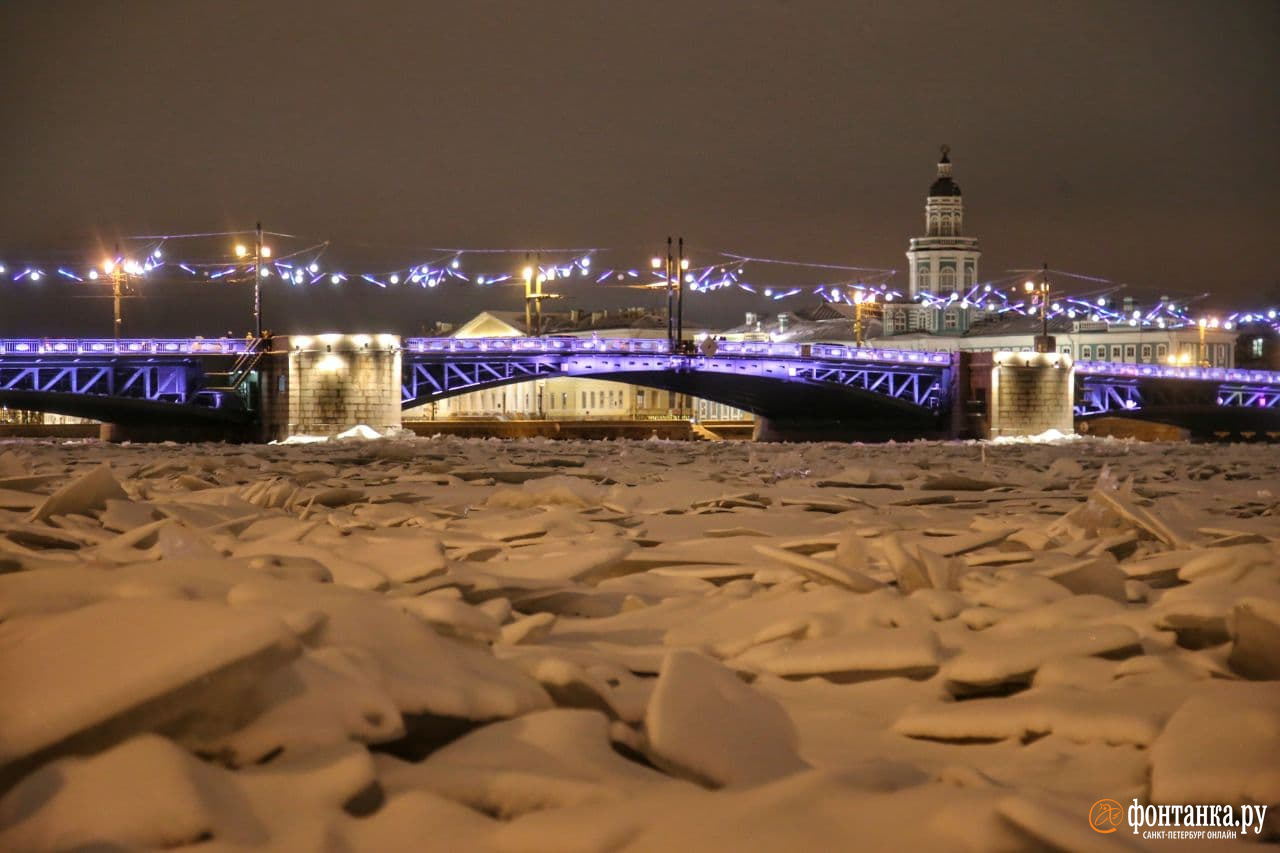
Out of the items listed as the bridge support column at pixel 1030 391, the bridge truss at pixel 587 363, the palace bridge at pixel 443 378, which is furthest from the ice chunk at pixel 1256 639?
the bridge support column at pixel 1030 391

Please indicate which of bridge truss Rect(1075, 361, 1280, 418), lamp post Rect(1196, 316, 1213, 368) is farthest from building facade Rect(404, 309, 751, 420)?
bridge truss Rect(1075, 361, 1280, 418)

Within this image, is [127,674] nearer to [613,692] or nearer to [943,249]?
[613,692]

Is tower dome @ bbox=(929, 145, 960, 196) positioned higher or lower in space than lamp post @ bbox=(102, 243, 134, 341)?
higher

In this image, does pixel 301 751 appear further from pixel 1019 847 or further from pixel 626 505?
pixel 626 505

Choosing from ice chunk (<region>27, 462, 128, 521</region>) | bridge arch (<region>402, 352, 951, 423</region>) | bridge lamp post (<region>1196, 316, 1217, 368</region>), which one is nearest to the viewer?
ice chunk (<region>27, 462, 128, 521</region>)

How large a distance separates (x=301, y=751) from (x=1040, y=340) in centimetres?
6150

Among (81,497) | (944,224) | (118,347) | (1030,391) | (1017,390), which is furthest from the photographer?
(944,224)

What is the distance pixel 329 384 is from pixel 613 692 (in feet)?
156

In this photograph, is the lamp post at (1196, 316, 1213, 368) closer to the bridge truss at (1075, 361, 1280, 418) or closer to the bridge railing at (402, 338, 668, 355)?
the bridge truss at (1075, 361, 1280, 418)

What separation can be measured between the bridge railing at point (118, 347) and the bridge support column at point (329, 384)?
1.62 m

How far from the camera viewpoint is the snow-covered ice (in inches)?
84.1

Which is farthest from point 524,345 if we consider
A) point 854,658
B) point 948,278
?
point 948,278

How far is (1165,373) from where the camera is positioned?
210 ft

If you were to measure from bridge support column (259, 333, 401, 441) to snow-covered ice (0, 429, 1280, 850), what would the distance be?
43.6m
